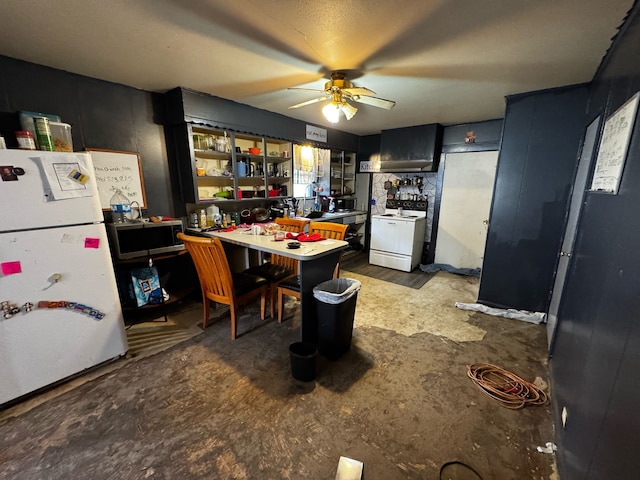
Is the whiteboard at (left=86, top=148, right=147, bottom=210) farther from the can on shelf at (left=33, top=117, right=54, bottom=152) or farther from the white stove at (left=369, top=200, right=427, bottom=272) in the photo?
the white stove at (left=369, top=200, right=427, bottom=272)

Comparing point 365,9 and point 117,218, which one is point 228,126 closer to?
point 117,218

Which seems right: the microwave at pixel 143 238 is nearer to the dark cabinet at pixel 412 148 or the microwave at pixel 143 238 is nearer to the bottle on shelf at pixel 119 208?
the bottle on shelf at pixel 119 208

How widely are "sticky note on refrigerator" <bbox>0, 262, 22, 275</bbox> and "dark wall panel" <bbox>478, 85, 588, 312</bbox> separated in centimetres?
406

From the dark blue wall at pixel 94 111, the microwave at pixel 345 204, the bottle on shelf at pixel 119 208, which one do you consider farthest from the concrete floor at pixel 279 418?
the microwave at pixel 345 204

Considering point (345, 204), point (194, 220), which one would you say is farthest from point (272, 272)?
point (345, 204)

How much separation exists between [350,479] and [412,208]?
4.20 metres

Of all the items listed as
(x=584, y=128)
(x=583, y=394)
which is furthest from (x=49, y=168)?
(x=584, y=128)

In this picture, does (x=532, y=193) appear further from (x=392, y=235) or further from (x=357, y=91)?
(x=357, y=91)

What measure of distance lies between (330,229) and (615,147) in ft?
7.15

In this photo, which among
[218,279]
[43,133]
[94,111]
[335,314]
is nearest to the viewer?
[43,133]

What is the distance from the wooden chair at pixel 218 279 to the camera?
205cm

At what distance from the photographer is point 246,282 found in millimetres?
2377

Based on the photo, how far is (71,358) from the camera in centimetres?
179

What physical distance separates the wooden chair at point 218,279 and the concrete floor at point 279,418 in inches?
15.0
